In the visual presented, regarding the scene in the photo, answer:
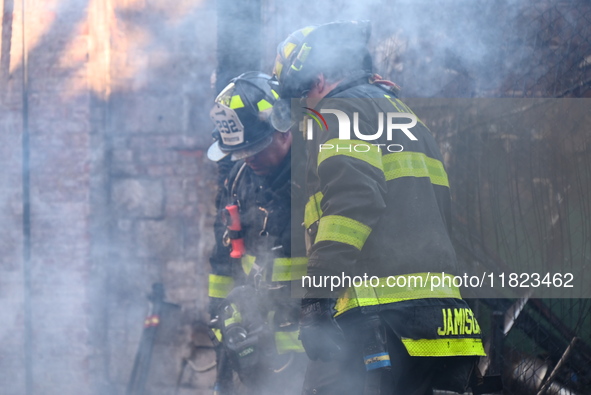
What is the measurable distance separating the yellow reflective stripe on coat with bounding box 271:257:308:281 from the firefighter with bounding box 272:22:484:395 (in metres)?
0.68

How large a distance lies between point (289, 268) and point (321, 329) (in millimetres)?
944

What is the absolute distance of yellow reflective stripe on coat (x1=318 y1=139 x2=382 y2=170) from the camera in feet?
9.06

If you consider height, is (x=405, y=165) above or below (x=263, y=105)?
below

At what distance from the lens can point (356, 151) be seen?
2768 mm

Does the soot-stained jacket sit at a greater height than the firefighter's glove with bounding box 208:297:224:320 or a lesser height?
greater

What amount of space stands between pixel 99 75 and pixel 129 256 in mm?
1524

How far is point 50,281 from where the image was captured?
4953mm

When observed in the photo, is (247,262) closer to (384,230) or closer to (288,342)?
(288,342)

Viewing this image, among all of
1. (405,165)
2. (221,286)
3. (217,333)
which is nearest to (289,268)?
(221,286)

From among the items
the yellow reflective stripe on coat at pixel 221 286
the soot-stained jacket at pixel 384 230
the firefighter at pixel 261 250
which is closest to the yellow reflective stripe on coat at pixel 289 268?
the firefighter at pixel 261 250

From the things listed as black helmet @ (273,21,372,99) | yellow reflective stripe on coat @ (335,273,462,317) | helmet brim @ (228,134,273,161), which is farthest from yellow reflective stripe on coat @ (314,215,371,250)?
helmet brim @ (228,134,273,161)

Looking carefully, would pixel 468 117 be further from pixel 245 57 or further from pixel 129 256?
pixel 129 256

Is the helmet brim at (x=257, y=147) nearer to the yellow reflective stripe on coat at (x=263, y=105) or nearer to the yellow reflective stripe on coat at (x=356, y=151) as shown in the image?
the yellow reflective stripe on coat at (x=263, y=105)

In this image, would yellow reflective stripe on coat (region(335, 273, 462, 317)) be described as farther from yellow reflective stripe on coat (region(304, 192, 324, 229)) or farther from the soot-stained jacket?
yellow reflective stripe on coat (region(304, 192, 324, 229))
